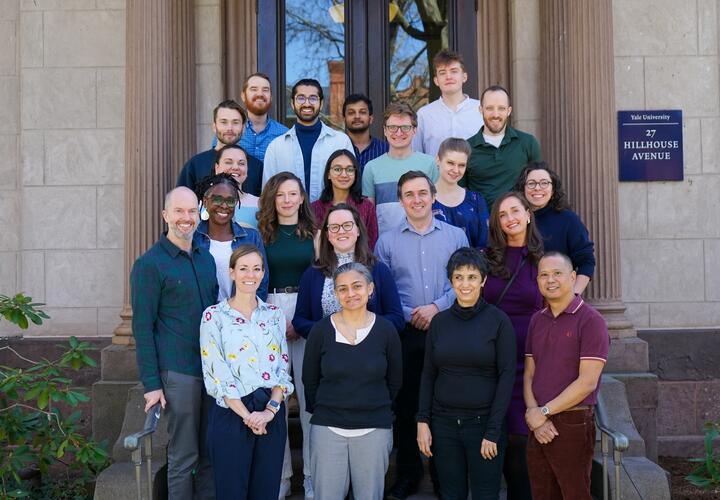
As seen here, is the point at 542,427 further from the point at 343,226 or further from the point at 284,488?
the point at 284,488

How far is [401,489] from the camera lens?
5590 millimetres

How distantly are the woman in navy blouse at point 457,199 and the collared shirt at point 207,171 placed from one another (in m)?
1.40

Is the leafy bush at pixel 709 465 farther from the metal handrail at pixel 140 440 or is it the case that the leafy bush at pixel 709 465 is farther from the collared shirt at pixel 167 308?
the metal handrail at pixel 140 440

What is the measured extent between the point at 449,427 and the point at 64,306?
195 inches

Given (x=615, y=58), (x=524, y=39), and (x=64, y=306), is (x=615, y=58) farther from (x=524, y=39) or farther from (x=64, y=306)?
(x=64, y=306)

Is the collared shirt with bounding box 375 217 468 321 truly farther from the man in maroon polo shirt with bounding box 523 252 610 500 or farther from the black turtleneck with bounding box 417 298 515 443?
the man in maroon polo shirt with bounding box 523 252 610 500

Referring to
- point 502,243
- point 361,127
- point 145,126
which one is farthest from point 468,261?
point 145,126

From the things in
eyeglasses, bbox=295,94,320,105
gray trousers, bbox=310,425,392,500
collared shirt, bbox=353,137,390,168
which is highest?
eyeglasses, bbox=295,94,320,105

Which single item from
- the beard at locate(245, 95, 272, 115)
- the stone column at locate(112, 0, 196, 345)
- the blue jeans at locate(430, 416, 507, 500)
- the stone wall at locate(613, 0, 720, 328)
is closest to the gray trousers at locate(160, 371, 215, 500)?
the blue jeans at locate(430, 416, 507, 500)

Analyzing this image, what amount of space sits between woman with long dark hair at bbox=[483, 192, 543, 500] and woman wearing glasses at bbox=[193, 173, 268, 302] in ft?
4.84

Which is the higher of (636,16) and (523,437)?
(636,16)

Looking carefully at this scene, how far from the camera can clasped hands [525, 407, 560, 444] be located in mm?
4816

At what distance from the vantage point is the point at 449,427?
4.83 m

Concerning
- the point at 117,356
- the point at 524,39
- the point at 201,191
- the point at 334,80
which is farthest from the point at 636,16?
the point at 117,356
